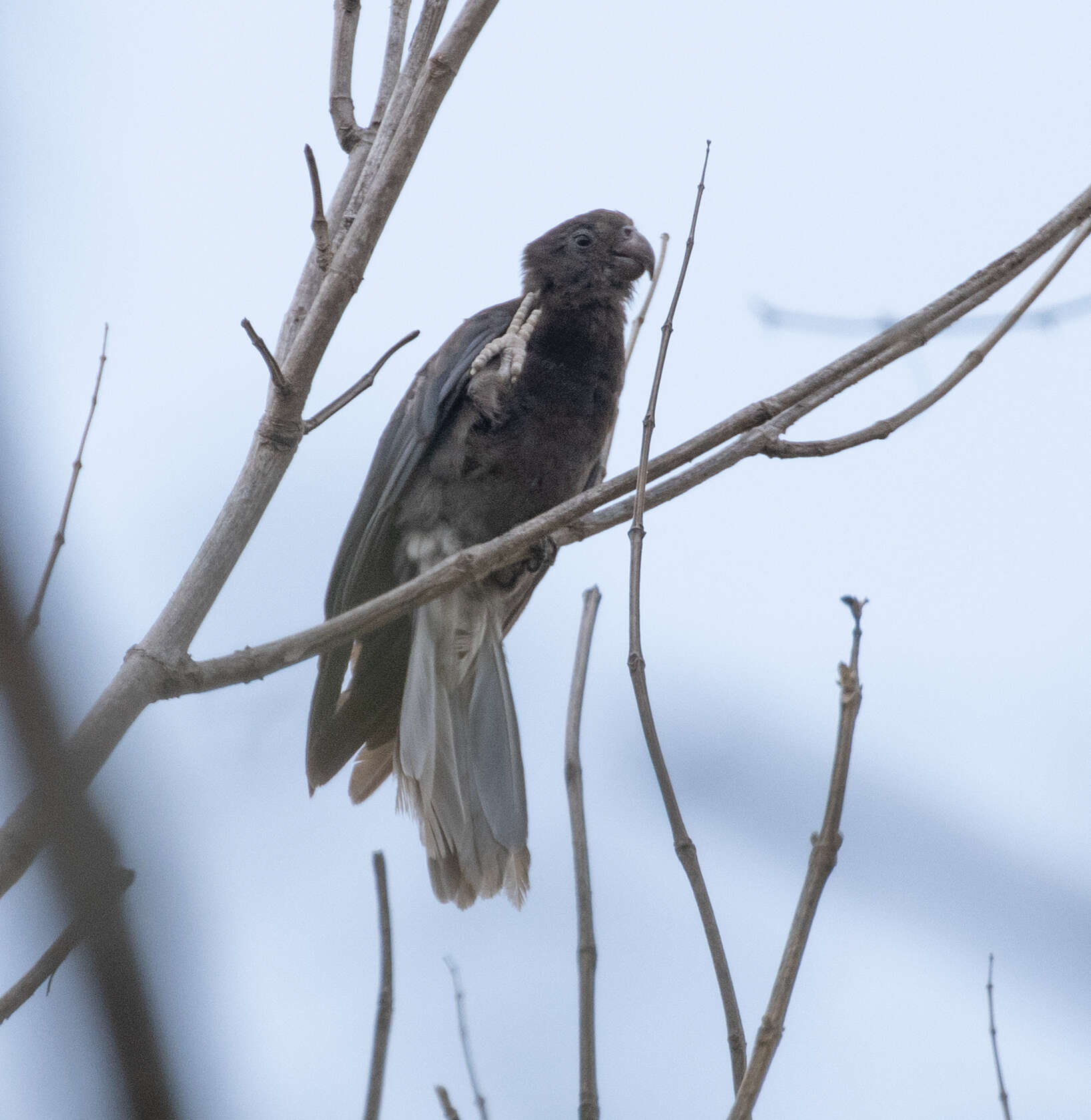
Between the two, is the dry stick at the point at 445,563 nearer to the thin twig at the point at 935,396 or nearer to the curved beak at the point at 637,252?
the thin twig at the point at 935,396

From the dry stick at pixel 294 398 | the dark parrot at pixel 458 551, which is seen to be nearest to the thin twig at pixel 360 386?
the dry stick at pixel 294 398

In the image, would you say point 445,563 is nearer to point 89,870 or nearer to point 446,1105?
point 446,1105

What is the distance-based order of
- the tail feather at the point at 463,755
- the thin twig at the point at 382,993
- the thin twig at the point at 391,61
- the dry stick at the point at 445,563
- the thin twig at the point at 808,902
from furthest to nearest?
the tail feather at the point at 463,755, the thin twig at the point at 391,61, the dry stick at the point at 445,563, the thin twig at the point at 382,993, the thin twig at the point at 808,902

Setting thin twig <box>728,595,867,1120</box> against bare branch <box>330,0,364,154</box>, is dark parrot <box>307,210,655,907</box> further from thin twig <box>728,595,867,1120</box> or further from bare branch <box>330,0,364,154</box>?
thin twig <box>728,595,867,1120</box>

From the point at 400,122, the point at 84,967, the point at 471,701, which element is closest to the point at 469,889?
the point at 471,701

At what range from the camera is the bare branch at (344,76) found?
3.00 metres

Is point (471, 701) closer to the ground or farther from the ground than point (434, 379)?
closer to the ground

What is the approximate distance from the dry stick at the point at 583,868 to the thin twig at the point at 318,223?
2.78 ft

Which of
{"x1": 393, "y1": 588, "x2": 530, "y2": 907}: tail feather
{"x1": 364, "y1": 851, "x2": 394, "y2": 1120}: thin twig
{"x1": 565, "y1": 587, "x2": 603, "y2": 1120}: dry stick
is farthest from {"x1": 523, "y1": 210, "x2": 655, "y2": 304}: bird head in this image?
{"x1": 364, "y1": 851, "x2": 394, "y2": 1120}: thin twig

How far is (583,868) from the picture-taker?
1.95 m

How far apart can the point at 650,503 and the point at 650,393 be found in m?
0.28

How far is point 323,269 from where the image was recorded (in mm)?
2375

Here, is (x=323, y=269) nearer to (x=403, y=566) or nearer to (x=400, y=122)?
(x=400, y=122)

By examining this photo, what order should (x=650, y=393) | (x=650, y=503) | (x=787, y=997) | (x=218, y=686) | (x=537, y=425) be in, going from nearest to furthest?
(x=787, y=997) < (x=218, y=686) < (x=650, y=393) < (x=650, y=503) < (x=537, y=425)
